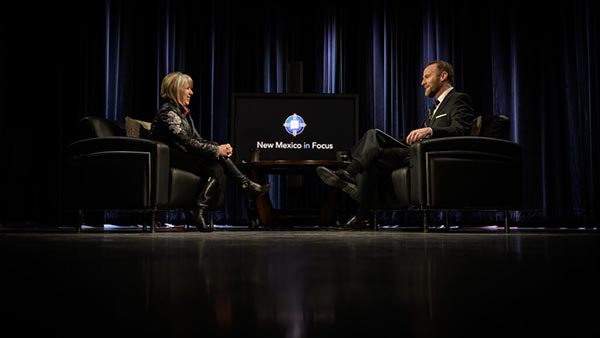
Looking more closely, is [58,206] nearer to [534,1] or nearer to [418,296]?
[534,1]

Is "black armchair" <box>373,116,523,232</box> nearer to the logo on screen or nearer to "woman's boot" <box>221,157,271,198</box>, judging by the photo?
"woman's boot" <box>221,157,271,198</box>

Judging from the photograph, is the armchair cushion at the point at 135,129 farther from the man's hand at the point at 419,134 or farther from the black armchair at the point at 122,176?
the man's hand at the point at 419,134

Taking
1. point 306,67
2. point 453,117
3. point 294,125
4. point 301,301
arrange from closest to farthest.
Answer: point 301,301 < point 453,117 < point 294,125 < point 306,67

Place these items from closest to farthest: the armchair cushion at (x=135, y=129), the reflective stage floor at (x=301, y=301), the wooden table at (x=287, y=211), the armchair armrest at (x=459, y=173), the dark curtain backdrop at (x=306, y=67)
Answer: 1. the reflective stage floor at (x=301, y=301)
2. the armchair armrest at (x=459, y=173)
3. the armchair cushion at (x=135, y=129)
4. the wooden table at (x=287, y=211)
5. the dark curtain backdrop at (x=306, y=67)

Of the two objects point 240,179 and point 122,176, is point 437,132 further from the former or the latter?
point 122,176

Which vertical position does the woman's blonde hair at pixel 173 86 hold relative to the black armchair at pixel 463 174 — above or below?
above

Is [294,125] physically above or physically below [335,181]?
above

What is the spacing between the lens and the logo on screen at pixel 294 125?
4.95 metres

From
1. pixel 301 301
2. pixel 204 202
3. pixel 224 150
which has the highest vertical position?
pixel 224 150

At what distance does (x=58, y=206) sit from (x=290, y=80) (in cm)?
221

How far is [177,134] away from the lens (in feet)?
11.6

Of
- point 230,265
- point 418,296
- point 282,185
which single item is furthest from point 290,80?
point 418,296

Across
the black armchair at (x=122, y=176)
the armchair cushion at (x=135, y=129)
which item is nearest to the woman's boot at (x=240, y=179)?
the black armchair at (x=122, y=176)

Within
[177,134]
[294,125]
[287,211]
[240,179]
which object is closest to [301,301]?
[177,134]
